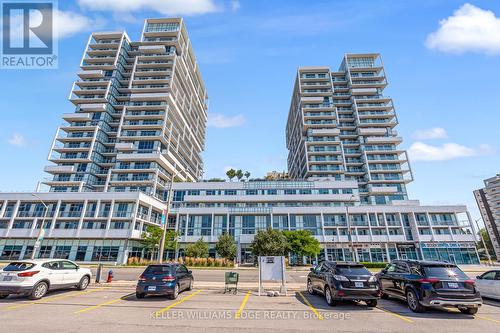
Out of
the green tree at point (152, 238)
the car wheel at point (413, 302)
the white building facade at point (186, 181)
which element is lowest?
the car wheel at point (413, 302)

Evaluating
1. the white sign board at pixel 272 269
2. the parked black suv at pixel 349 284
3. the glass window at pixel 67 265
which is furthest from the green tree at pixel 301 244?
the glass window at pixel 67 265

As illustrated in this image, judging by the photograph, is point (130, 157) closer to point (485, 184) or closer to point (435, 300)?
point (435, 300)

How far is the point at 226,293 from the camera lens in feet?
45.3

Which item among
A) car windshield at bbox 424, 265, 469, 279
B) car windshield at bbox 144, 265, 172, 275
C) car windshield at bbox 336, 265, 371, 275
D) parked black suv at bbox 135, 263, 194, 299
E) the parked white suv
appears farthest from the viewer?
car windshield at bbox 144, 265, 172, 275

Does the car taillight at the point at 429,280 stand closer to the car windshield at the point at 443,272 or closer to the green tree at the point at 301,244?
the car windshield at the point at 443,272

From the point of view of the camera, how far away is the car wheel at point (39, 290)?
11.0 metres

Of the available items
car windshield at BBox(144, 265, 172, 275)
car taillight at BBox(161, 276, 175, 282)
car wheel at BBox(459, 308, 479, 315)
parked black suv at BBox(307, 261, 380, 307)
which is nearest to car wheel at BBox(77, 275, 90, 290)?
car windshield at BBox(144, 265, 172, 275)

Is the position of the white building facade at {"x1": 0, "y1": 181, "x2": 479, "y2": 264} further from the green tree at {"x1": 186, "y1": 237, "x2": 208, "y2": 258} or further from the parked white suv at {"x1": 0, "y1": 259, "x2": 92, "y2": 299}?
the parked white suv at {"x1": 0, "y1": 259, "x2": 92, "y2": 299}

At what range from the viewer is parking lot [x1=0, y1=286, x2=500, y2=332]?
294 inches

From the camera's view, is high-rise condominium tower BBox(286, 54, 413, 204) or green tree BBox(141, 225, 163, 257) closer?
green tree BBox(141, 225, 163, 257)

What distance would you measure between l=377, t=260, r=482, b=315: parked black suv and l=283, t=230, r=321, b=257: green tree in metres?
32.1

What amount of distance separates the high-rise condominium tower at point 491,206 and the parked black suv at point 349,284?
117 meters

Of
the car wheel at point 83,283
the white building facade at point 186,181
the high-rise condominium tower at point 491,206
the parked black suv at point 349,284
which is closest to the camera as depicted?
the parked black suv at point 349,284

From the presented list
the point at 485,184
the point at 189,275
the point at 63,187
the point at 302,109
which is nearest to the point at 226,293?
the point at 189,275
